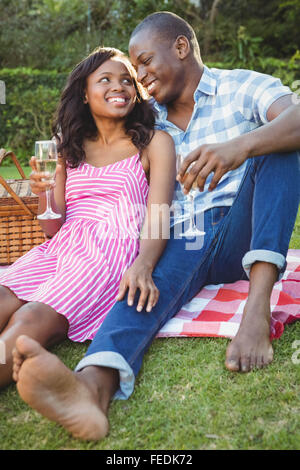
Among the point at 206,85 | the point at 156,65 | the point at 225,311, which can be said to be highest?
the point at 156,65

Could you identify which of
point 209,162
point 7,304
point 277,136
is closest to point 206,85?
point 277,136

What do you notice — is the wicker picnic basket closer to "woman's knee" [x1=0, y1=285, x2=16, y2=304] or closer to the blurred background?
"woman's knee" [x1=0, y1=285, x2=16, y2=304]

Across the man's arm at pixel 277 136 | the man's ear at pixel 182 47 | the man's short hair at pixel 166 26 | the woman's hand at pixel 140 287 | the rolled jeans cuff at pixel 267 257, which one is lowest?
the woman's hand at pixel 140 287

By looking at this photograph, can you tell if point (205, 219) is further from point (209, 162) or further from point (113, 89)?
point (113, 89)

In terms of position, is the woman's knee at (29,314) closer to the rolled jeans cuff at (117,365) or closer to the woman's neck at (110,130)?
the rolled jeans cuff at (117,365)

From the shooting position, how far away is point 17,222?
3.75 m

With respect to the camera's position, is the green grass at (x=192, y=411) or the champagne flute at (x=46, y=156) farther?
the champagne flute at (x=46, y=156)

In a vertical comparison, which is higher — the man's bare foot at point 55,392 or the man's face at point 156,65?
the man's face at point 156,65

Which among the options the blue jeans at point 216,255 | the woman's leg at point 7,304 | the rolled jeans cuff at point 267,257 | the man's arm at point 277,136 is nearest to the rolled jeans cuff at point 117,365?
the blue jeans at point 216,255

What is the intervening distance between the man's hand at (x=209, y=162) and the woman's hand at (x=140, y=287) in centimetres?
43

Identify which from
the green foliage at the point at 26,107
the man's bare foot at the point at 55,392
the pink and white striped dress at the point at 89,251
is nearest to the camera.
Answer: the man's bare foot at the point at 55,392

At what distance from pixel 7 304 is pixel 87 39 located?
11.4m

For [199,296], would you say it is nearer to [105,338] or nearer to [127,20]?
[105,338]

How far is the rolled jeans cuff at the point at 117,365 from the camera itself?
1.91 meters
